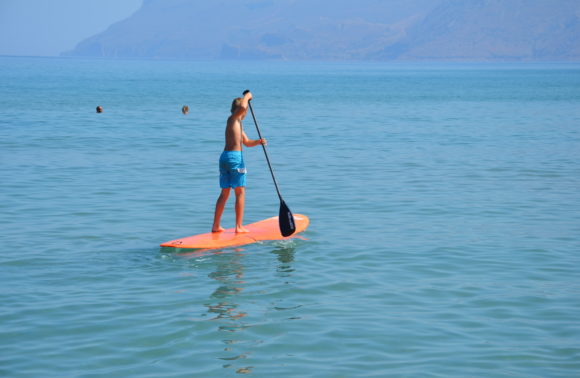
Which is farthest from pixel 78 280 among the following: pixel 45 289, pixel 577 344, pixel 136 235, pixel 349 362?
pixel 577 344

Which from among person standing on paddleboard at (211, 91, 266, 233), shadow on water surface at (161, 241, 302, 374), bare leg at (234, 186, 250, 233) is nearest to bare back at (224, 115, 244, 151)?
person standing on paddleboard at (211, 91, 266, 233)

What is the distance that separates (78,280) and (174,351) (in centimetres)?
292

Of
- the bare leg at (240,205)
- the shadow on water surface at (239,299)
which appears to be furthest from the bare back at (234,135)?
the shadow on water surface at (239,299)

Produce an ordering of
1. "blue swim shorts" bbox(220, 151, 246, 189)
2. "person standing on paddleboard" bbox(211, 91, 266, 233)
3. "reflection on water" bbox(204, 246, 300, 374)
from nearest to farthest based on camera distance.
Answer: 1. "reflection on water" bbox(204, 246, 300, 374)
2. "person standing on paddleboard" bbox(211, 91, 266, 233)
3. "blue swim shorts" bbox(220, 151, 246, 189)

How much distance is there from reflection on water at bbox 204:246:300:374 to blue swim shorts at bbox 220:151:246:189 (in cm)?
100

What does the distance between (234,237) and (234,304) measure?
2.59 metres

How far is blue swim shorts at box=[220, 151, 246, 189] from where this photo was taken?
11.9 metres

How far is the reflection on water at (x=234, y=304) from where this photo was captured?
821 cm

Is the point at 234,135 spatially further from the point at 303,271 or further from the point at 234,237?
the point at 303,271

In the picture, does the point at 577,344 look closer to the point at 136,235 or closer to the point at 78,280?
the point at 78,280

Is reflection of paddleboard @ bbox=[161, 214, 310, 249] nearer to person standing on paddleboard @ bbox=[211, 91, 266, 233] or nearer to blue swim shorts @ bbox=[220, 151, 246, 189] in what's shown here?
person standing on paddleboard @ bbox=[211, 91, 266, 233]

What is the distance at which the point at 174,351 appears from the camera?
8.15 meters

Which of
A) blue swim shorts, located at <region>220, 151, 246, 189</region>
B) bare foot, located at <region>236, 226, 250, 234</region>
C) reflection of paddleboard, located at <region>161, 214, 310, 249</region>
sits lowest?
reflection of paddleboard, located at <region>161, 214, 310, 249</region>

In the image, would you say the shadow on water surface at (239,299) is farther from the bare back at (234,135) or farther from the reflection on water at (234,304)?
the bare back at (234,135)
